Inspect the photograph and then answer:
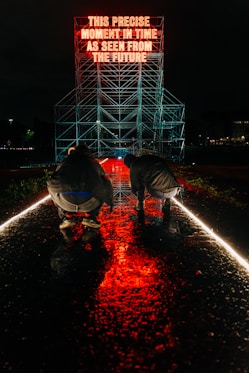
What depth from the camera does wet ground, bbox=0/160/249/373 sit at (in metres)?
3.68

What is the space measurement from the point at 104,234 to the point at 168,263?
2.39 m

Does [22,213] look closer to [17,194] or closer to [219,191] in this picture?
[17,194]

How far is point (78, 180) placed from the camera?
8.29m

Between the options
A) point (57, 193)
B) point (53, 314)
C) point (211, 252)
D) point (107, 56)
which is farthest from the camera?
point (107, 56)

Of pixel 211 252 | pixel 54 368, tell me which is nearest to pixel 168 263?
pixel 211 252

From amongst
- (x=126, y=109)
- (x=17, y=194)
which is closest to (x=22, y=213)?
(x=17, y=194)

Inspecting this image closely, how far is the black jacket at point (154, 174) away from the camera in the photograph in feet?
34.2

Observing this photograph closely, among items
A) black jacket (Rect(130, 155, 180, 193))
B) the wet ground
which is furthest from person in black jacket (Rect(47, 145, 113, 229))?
black jacket (Rect(130, 155, 180, 193))

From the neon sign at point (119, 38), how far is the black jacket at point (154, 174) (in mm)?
34946

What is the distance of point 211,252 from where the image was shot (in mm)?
7301

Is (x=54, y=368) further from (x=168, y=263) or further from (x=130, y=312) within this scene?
(x=168, y=263)

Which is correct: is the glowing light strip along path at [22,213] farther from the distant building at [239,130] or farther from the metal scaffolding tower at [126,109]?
the distant building at [239,130]

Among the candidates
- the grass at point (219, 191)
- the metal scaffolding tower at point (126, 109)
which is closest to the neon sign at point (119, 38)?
the metal scaffolding tower at point (126, 109)

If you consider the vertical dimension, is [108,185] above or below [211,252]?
above
